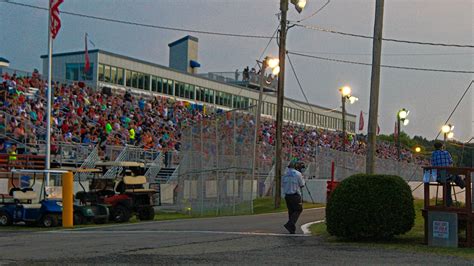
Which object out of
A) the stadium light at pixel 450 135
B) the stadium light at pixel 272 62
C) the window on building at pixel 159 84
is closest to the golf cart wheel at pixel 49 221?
the stadium light at pixel 272 62

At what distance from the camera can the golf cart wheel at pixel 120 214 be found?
75.2ft

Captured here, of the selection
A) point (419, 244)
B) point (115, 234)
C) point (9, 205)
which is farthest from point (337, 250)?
point (9, 205)

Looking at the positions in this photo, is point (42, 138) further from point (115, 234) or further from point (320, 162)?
point (115, 234)

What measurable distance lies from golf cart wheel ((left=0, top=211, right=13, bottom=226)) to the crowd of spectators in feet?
36.3

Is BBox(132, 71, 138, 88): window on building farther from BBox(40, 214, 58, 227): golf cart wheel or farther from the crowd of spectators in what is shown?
BBox(40, 214, 58, 227): golf cart wheel

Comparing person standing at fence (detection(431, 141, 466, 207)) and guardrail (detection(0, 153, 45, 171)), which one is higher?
person standing at fence (detection(431, 141, 466, 207))

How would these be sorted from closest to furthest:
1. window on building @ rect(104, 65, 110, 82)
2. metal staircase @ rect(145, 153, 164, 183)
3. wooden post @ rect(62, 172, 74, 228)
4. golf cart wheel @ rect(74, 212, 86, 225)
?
wooden post @ rect(62, 172, 74, 228), golf cart wheel @ rect(74, 212, 86, 225), metal staircase @ rect(145, 153, 164, 183), window on building @ rect(104, 65, 110, 82)

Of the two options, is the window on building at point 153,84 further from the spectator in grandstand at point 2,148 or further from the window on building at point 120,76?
the spectator in grandstand at point 2,148

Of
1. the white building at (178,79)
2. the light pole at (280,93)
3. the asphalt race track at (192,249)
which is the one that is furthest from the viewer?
the white building at (178,79)

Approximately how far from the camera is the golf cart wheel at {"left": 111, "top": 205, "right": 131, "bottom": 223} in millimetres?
22913

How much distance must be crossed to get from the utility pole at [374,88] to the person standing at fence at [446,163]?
5.45ft

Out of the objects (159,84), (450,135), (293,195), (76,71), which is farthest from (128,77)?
(293,195)

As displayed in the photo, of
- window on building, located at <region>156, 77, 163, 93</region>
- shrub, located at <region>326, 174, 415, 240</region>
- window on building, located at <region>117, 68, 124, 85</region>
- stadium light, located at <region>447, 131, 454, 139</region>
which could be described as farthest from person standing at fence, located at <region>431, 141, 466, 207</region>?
window on building, located at <region>156, 77, 163, 93</region>

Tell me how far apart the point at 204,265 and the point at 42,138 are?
25201 millimetres
